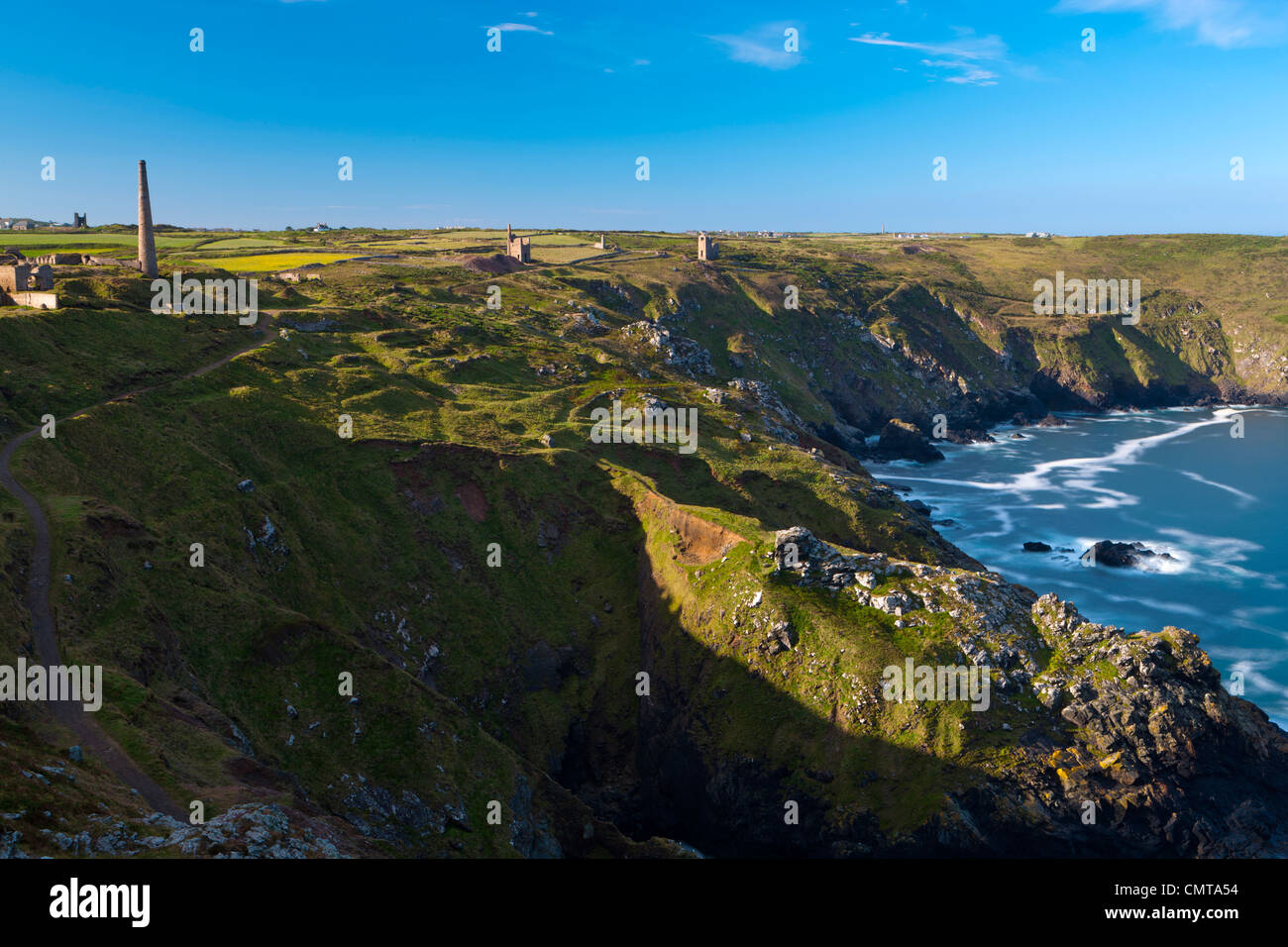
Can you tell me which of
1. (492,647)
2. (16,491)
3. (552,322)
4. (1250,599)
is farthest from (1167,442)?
(16,491)

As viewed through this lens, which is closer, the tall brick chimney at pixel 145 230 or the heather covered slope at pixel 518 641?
the heather covered slope at pixel 518 641

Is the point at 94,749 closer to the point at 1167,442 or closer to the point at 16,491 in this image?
the point at 16,491

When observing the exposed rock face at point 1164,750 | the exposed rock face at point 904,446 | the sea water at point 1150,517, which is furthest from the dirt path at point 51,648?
the exposed rock face at point 904,446

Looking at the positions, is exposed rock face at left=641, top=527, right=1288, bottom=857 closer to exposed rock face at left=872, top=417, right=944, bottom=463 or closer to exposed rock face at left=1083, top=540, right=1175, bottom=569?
exposed rock face at left=1083, top=540, right=1175, bottom=569

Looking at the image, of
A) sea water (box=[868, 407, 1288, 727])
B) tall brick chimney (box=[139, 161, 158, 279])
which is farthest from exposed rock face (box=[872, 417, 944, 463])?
tall brick chimney (box=[139, 161, 158, 279])

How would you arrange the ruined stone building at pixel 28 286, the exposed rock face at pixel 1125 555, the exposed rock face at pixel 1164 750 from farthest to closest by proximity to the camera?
the exposed rock face at pixel 1125 555
the ruined stone building at pixel 28 286
the exposed rock face at pixel 1164 750

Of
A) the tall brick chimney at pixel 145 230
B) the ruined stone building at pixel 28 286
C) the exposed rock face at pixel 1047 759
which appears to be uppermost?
the tall brick chimney at pixel 145 230

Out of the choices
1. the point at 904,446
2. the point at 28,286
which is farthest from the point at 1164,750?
the point at 904,446

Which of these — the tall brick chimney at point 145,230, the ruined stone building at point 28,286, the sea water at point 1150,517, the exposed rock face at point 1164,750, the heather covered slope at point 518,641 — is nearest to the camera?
the heather covered slope at point 518,641

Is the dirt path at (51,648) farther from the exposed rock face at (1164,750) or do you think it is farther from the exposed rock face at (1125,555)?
the exposed rock face at (1125,555)
